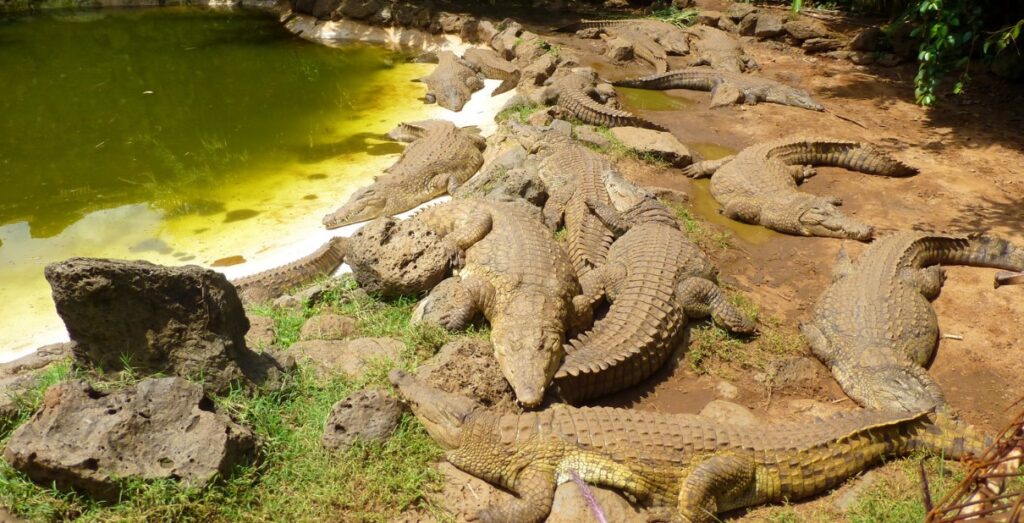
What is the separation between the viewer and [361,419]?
396 cm

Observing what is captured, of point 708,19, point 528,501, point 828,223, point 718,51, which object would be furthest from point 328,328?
point 708,19

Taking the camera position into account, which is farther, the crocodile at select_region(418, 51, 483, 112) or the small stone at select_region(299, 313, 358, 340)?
the crocodile at select_region(418, 51, 483, 112)

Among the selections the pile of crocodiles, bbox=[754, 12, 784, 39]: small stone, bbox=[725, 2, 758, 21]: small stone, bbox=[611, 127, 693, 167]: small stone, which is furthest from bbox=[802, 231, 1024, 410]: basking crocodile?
bbox=[725, 2, 758, 21]: small stone

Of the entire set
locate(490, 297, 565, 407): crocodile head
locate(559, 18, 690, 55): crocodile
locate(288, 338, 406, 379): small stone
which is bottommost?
locate(288, 338, 406, 379): small stone

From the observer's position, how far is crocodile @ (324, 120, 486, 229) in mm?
7551

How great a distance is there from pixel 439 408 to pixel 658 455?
132cm

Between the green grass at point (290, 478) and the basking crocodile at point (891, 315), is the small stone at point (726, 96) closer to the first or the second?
the basking crocodile at point (891, 315)

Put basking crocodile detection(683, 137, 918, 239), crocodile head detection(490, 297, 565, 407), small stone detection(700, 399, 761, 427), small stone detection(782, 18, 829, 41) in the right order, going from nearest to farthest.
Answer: crocodile head detection(490, 297, 565, 407) < small stone detection(700, 399, 761, 427) < basking crocodile detection(683, 137, 918, 239) < small stone detection(782, 18, 829, 41)

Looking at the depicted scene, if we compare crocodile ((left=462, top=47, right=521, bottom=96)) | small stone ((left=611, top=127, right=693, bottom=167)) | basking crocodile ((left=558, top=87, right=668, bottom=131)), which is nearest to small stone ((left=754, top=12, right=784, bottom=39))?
crocodile ((left=462, top=47, right=521, bottom=96))

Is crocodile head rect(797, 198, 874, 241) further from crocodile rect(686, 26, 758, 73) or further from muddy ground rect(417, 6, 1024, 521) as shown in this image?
crocodile rect(686, 26, 758, 73)

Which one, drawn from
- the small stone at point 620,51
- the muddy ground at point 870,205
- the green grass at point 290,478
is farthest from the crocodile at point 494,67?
the green grass at point 290,478

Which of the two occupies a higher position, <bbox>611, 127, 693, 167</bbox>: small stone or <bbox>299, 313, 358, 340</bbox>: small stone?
<bbox>611, 127, 693, 167</bbox>: small stone

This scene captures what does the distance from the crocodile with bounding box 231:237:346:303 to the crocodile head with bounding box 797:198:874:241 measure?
486 cm

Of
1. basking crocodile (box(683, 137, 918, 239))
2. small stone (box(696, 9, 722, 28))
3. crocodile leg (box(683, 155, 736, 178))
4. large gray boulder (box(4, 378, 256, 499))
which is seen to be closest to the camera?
large gray boulder (box(4, 378, 256, 499))
